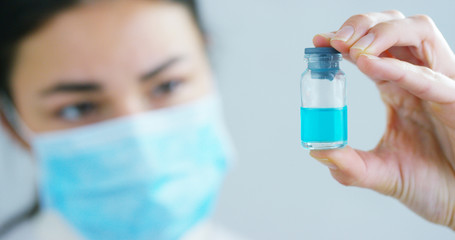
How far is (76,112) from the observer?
169 cm

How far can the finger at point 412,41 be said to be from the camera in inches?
35.2

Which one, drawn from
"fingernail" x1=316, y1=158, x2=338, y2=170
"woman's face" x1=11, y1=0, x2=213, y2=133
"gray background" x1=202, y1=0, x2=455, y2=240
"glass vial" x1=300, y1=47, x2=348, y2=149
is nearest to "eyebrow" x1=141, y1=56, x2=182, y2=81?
"woman's face" x1=11, y1=0, x2=213, y2=133

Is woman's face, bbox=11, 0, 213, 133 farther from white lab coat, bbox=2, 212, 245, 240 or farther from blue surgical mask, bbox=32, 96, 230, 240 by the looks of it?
white lab coat, bbox=2, 212, 245, 240

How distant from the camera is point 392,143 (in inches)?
44.6

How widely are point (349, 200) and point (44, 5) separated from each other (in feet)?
5.20

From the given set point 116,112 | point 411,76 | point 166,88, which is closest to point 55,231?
point 116,112

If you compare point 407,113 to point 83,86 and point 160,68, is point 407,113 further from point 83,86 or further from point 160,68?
point 83,86

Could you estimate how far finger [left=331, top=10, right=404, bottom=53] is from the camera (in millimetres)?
903

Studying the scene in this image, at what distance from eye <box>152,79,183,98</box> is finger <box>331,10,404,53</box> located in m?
0.94

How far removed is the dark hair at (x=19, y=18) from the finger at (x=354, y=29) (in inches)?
41.1

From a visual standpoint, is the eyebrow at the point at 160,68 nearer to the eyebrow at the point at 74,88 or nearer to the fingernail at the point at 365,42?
the eyebrow at the point at 74,88

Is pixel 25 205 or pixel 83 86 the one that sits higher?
pixel 83 86

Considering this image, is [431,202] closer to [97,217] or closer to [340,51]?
[340,51]

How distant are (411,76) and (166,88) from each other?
109 cm
